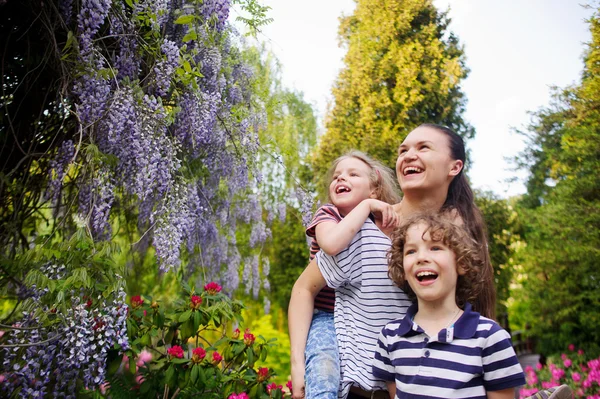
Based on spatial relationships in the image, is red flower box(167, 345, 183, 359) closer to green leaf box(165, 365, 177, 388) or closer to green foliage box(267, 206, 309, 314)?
green leaf box(165, 365, 177, 388)

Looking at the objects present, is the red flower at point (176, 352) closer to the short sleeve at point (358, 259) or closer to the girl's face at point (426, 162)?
the short sleeve at point (358, 259)

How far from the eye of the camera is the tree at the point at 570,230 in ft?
17.6

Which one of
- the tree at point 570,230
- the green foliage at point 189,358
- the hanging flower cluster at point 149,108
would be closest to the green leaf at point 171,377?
the green foliage at point 189,358

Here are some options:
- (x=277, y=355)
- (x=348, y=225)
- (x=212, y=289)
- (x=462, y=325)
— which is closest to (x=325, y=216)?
(x=348, y=225)

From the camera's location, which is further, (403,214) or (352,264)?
(403,214)

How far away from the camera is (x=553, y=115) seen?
628 cm

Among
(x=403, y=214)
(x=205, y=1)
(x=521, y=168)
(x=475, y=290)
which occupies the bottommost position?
(x=475, y=290)

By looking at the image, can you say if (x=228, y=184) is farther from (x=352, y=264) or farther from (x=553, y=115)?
(x=553, y=115)

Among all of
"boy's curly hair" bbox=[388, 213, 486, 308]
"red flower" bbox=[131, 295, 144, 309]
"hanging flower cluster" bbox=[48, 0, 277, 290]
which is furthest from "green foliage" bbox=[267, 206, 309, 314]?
"boy's curly hair" bbox=[388, 213, 486, 308]

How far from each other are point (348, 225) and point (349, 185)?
33 cm

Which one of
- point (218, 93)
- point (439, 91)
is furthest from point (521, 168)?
point (218, 93)

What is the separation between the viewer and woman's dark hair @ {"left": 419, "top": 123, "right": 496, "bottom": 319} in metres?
1.77

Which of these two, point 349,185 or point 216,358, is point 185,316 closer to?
point 216,358

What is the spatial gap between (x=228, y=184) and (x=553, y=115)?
167 inches
